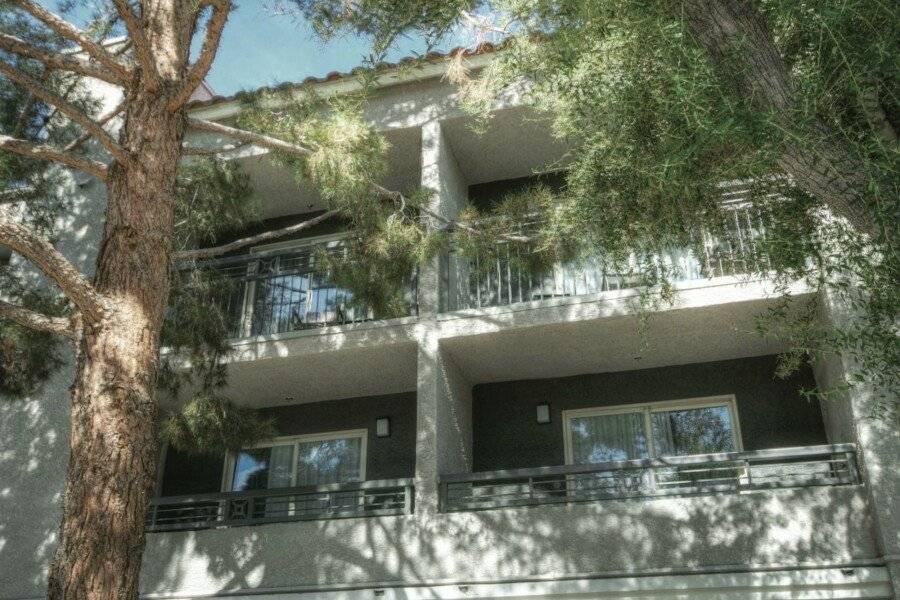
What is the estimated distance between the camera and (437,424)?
8.92 m

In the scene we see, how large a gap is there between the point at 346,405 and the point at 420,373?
2.25 m

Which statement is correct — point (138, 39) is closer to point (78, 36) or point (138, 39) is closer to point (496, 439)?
point (78, 36)

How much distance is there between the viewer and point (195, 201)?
9.62m

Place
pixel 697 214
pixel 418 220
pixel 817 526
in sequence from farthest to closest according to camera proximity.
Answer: pixel 418 220 < pixel 817 526 < pixel 697 214

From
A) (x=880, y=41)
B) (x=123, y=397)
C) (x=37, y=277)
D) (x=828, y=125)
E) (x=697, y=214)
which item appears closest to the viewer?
(x=880, y=41)

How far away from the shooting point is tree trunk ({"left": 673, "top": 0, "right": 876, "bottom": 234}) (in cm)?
462

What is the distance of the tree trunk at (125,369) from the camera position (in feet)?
17.2

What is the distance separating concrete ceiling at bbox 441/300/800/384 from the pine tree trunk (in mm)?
3791

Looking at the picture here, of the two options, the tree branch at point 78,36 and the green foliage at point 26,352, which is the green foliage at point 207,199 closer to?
the green foliage at point 26,352

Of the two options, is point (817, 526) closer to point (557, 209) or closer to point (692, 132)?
point (557, 209)

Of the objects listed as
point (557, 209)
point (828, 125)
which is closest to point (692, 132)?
point (828, 125)

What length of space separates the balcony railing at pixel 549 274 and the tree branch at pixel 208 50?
3181mm

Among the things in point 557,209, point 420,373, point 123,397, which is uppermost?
point 557,209

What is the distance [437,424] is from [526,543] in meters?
1.56
